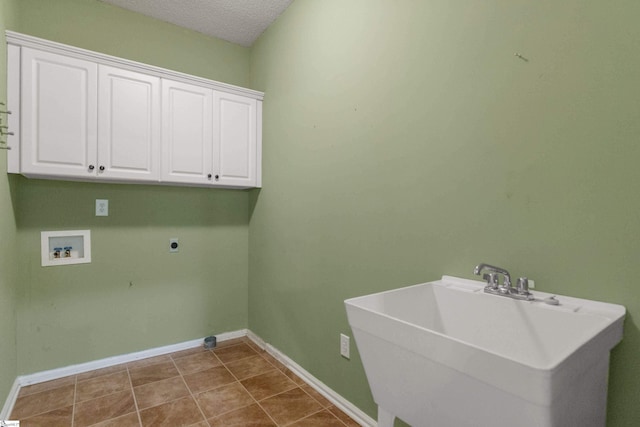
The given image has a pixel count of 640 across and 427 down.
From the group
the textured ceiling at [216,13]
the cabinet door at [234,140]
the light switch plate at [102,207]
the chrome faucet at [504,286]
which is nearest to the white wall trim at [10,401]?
the light switch plate at [102,207]

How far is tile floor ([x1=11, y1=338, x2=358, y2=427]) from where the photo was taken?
1.79 m

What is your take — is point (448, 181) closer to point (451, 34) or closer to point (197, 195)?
point (451, 34)

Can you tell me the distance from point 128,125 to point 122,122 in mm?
38

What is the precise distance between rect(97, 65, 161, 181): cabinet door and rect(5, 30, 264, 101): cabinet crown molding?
0.04 m

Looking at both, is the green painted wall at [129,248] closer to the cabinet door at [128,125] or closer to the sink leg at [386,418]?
the cabinet door at [128,125]

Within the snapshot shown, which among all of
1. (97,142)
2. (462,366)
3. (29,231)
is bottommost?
(462,366)

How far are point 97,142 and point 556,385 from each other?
252cm

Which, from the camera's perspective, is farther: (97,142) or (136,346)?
(136,346)

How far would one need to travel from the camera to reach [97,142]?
2.07 metres

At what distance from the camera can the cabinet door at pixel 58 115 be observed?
6.08 feet

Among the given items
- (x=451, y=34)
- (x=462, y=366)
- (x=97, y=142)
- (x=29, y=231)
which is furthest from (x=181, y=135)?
(x=462, y=366)

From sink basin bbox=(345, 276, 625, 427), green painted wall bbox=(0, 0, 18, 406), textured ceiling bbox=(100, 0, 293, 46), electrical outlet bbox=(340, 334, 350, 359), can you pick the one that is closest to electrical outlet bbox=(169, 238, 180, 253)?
green painted wall bbox=(0, 0, 18, 406)

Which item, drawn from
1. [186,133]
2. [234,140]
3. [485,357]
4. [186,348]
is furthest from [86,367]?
[485,357]

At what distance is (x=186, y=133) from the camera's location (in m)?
2.41
